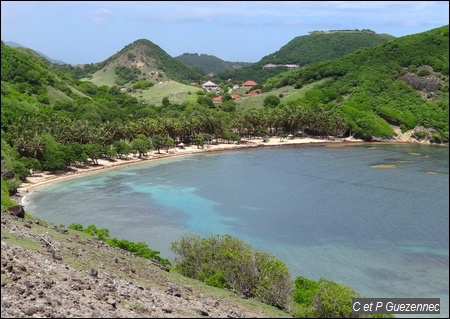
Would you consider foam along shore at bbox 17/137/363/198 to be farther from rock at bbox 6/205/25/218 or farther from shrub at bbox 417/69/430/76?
shrub at bbox 417/69/430/76

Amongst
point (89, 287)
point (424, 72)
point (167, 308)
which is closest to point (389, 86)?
point (424, 72)

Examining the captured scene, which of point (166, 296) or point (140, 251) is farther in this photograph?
point (140, 251)

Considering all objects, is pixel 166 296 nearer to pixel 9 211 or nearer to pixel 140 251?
pixel 140 251

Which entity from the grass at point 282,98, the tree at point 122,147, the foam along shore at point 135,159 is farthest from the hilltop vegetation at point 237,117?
the foam along shore at point 135,159

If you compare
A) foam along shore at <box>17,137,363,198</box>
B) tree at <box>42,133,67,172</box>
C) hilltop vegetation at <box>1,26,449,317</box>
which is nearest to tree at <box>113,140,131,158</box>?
hilltop vegetation at <box>1,26,449,317</box>

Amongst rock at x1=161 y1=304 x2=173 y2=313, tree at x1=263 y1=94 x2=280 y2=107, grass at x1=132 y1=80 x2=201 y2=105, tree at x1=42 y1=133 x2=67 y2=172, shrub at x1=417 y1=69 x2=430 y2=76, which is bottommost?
rock at x1=161 y1=304 x2=173 y2=313

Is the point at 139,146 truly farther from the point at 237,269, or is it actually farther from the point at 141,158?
the point at 237,269

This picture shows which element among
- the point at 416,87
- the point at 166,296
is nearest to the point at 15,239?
the point at 166,296
